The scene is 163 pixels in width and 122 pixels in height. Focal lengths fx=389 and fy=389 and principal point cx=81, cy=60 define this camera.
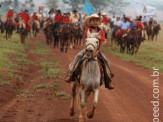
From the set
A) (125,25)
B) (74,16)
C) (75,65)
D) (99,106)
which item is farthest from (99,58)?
(125,25)

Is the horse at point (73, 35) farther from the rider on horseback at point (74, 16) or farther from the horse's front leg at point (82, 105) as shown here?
the horse's front leg at point (82, 105)

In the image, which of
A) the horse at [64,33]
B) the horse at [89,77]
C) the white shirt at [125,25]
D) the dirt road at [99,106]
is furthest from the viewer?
the white shirt at [125,25]

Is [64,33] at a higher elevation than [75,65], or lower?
lower

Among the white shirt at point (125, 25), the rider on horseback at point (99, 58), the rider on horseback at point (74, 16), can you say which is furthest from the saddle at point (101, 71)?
the white shirt at point (125, 25)

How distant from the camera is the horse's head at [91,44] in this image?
7.35 m

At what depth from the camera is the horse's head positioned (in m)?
7.35

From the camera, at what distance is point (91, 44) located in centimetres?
742

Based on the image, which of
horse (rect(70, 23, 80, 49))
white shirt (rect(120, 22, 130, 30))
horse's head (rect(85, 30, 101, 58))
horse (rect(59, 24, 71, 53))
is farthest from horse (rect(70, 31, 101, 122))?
white shirt (rect(120, 22, 130, 30))

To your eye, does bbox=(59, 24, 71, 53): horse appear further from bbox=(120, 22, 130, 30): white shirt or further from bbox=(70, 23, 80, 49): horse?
bbox=(120, 22, 130, 30): white shirt

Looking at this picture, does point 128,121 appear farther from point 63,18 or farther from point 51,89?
point 63,18

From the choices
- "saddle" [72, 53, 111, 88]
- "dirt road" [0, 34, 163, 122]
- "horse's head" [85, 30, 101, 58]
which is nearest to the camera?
"horse's head" [85, 30, 101, 58]

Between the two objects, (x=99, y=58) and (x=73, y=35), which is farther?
(x=73, y=35)

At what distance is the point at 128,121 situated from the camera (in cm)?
842

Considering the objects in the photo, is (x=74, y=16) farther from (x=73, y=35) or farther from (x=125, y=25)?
(x=125, y=25)
